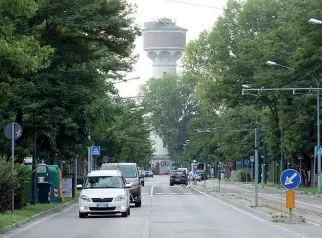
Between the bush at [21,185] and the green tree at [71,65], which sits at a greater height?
the green tree at [71,65]

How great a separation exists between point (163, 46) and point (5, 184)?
6531 inches

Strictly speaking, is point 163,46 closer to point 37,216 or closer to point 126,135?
point 126,135

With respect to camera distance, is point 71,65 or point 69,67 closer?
point 71,65

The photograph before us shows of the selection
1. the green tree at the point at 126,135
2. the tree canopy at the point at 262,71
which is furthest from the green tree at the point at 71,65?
the green tree at the point at 126,135

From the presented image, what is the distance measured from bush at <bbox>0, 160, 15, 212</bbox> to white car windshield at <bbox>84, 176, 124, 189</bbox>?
379 centimetres

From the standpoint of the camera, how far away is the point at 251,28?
96.9m

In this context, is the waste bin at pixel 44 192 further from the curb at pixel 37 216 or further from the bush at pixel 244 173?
the bush at pixel 244 173

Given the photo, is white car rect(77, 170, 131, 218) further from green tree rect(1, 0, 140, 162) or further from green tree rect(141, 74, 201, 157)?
green tree rect(141, 74, 201, 157)

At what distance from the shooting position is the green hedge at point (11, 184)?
2906 centimetres

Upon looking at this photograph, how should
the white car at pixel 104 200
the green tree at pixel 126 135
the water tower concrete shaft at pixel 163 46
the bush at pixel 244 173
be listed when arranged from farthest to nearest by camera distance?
the water tower concrete shaft at pixel 163 46, the bush at pixel 244 173, the green tree at pixel 126 135, the white car at pixel 104 200

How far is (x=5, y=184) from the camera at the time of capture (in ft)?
95.9

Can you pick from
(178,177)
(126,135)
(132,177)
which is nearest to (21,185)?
(132,177)

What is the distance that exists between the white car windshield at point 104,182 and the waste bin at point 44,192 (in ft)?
25.3

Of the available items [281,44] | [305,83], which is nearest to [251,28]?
[281,44]
